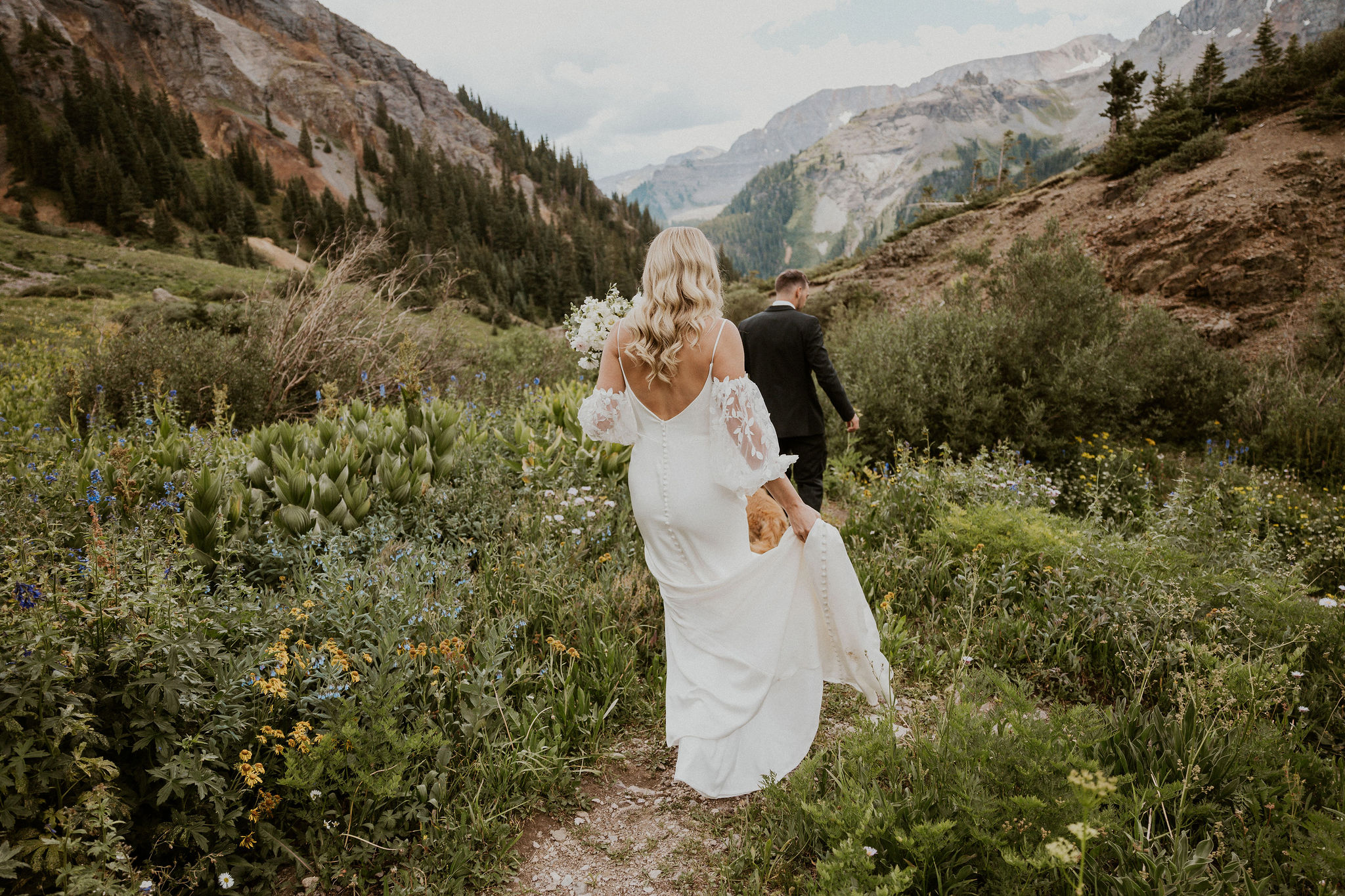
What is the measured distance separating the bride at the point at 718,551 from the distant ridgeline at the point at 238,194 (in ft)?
119

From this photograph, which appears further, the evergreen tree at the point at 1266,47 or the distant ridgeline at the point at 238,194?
the distant ridgeline at the point at 238,194

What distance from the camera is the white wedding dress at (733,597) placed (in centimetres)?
273

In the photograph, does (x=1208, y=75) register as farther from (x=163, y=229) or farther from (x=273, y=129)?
(x=273, y=129)

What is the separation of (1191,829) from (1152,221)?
52.4ft

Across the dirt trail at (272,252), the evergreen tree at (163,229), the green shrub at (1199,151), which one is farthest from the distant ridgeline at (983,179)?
the evergreen tree at (163,229)

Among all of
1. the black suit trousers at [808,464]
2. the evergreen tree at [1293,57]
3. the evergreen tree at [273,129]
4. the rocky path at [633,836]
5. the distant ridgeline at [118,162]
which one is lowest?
the rocky path at [633,836]

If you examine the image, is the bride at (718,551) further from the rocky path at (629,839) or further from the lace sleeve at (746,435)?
the rocky path at (629,839)

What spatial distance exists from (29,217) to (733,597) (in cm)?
6262

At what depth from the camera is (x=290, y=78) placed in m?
81.9

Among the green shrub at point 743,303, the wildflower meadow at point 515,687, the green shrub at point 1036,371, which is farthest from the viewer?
the green shrub at point 743,303

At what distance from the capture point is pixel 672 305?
8.87 feet

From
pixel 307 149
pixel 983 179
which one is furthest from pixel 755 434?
pixel 307 149

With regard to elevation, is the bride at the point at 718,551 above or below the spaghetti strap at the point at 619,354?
below

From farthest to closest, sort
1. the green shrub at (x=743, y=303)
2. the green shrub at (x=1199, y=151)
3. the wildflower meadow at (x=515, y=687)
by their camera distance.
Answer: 1. the green shrub at (x=743, y=303)
2. the green shrub at (x=1199, y=151)
3. the wildflower meadow at (x=515, y=687)
